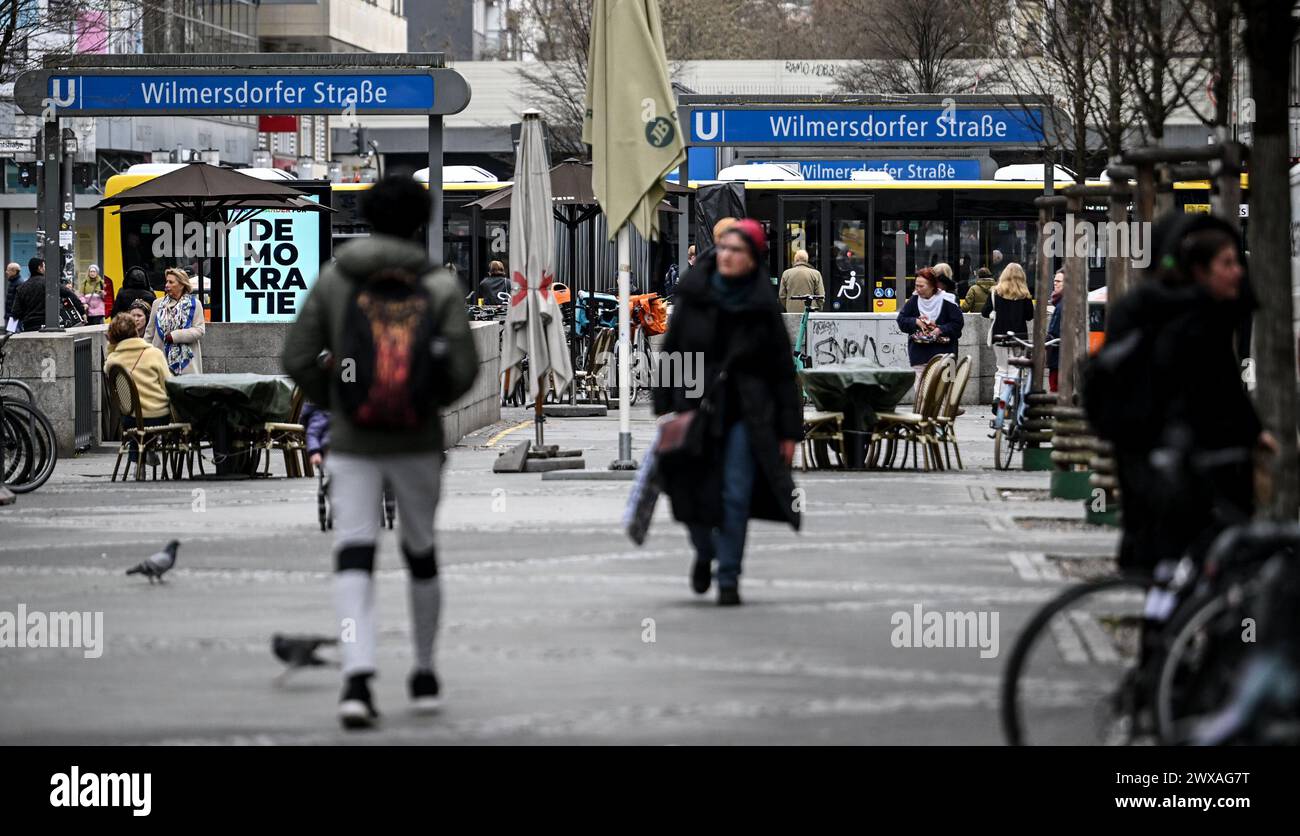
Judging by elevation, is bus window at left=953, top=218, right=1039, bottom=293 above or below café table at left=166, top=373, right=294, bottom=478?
above

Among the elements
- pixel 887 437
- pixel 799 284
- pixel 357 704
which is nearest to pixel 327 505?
pixel 887 437

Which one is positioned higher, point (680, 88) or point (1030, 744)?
point (680, 88)

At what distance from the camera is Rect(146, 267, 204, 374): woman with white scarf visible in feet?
69.9

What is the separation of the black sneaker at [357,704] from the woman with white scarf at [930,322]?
14.7 meters

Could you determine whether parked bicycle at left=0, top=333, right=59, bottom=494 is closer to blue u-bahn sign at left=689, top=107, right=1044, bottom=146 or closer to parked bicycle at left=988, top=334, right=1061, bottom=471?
parked bicycle at left=988, top=334, right=1061, bottom=471

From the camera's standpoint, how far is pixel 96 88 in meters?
21.0

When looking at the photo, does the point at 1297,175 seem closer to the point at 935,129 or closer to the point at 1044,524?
the point at 1044,524

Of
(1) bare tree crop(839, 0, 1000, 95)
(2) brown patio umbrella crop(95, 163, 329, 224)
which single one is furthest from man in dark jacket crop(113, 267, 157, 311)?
(1) bare tree crop(839, 0, 1000, 95)

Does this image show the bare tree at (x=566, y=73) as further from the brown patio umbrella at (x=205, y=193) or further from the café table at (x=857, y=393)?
the café table at (x=857, y=393)

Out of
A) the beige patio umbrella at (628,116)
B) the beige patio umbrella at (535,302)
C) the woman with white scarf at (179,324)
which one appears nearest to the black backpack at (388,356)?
the beige patio umbrella at (628,116)

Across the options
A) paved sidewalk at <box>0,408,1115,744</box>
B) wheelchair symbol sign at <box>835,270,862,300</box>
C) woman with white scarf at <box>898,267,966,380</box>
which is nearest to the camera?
paved sidewalk at <box>0,408,1115,744</box>

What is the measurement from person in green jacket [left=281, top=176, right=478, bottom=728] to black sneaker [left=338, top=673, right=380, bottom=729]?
0.13 metres
